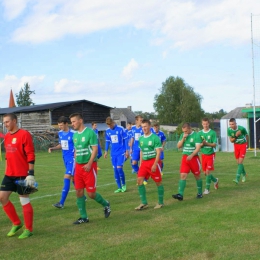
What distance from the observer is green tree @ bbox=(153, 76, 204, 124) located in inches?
3386

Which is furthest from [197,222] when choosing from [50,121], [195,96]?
[195,96]

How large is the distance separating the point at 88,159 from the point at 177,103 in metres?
82.8

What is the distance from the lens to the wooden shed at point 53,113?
47.8 m

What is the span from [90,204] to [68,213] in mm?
1092

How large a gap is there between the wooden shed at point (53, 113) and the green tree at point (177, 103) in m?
35.8

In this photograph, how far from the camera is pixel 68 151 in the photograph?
1006 centimetres

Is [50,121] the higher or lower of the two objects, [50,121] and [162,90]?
the lower

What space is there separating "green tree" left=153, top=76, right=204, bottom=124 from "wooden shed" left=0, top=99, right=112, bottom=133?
35.8 meters

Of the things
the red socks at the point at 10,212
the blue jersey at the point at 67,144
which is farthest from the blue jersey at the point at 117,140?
the red socks at the point at 10,212

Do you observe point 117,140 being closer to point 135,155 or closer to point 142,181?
point 135,155

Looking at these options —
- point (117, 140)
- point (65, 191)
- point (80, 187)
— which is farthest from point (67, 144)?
point (117, 140)

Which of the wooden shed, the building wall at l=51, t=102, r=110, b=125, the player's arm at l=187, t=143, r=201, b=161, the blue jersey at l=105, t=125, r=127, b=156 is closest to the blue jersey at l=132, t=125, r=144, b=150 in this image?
the blue jersey at l=105, t=125, r=127, b=156

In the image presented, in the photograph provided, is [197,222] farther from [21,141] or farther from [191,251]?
[21,141]

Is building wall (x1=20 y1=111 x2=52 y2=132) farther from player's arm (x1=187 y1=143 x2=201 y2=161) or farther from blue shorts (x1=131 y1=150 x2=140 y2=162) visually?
player's arm (x1=187 y1=143 x2=201 y2=161)
